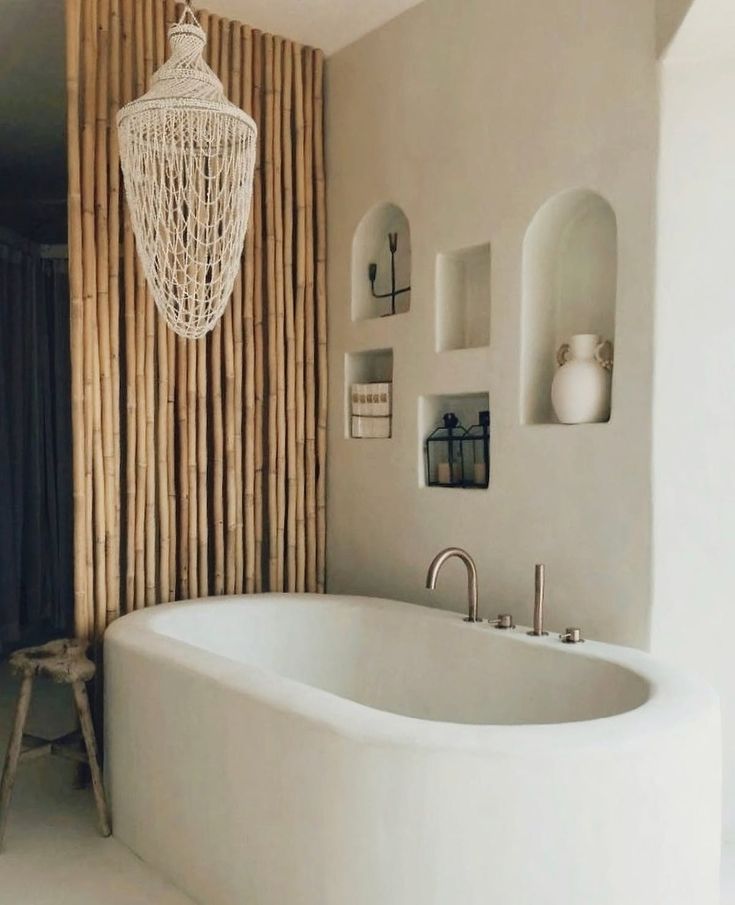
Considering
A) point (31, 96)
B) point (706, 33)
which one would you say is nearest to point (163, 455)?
point (31, 96)

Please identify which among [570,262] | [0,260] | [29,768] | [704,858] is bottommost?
[29,768]

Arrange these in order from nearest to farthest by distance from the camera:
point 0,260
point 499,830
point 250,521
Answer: point 499,830
point 250,521
point 0,260

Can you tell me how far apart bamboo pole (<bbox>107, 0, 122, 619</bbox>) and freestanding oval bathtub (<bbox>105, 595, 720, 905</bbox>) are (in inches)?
17.8

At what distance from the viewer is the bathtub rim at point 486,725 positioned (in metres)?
1.60

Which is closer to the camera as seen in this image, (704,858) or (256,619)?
(704,858)

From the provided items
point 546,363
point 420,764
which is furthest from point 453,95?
point 420,764

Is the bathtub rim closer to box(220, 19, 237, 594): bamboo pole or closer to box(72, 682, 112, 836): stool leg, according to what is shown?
box(72, 682, 112, 836): stool leg

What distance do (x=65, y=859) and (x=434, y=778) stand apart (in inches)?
55.8

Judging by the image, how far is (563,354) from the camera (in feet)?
8.70

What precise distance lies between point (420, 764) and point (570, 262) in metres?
1.75

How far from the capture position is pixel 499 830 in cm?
157

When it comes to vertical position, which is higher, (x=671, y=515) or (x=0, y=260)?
(x=0, y=260)

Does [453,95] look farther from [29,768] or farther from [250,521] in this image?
[29,768]

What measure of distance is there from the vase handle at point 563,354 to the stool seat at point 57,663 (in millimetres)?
1720
